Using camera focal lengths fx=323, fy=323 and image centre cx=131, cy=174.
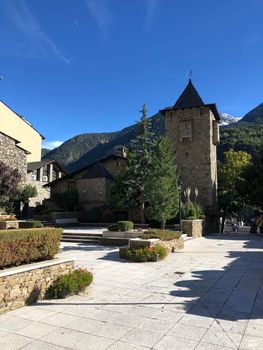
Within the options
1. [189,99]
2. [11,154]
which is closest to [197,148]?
[189,99]

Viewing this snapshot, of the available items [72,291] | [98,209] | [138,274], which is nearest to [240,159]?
[98,209]

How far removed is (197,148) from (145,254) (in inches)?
836

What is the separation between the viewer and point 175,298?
750 cm

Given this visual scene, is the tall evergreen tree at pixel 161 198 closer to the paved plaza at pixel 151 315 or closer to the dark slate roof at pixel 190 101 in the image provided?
the paved plaza at pixel 151 315

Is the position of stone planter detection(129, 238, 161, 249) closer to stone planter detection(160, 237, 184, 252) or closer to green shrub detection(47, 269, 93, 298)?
stone planter detection(160, 237, 184, 252)

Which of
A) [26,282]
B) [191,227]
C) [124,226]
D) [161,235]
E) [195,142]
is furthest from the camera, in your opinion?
[195,142]

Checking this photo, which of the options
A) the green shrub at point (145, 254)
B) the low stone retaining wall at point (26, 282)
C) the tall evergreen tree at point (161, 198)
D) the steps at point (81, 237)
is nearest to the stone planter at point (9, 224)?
the steps at point (81, 237)

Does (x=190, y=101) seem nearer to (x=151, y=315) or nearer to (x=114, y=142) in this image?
(x=151, y=315)

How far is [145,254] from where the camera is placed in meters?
12.4

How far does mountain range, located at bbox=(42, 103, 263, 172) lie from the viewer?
2566 inches

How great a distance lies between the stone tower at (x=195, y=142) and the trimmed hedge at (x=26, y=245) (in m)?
23.5

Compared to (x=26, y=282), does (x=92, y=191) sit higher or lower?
higher

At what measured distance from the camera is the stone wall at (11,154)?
31.7m

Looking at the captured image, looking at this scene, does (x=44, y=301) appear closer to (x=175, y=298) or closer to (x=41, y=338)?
(x=41, y=338)
